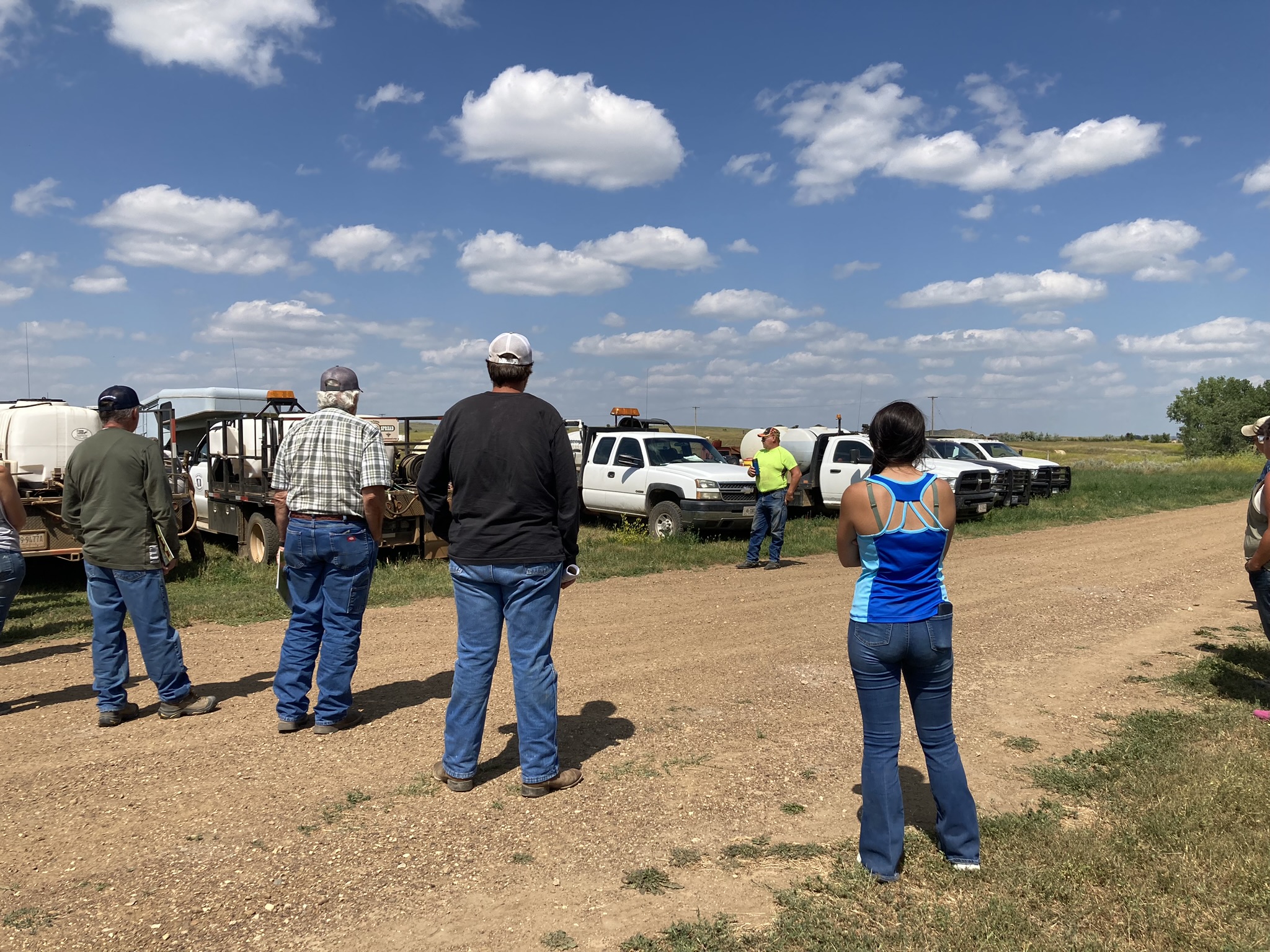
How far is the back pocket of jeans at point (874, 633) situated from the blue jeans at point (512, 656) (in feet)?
4.81

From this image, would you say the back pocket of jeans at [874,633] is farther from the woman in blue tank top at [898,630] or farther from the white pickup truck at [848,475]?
the white pickup truck at [848,475]

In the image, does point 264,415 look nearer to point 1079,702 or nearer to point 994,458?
point 1079,702

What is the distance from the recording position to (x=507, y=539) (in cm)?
420

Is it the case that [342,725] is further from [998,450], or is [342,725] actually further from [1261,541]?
[998,450]

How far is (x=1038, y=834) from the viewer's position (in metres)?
3.90

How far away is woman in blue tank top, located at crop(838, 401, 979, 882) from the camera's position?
3.40 meters

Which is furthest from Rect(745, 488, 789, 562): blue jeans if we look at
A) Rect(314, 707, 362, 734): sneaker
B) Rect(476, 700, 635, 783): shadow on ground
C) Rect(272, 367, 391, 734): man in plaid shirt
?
Rect(272, 367, 391, 734): man in plaid shirt

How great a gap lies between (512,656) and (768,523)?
8.56 m

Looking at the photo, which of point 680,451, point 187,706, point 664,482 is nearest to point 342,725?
point 187,706

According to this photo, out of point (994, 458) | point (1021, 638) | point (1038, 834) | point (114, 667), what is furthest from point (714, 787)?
point (994, 458)

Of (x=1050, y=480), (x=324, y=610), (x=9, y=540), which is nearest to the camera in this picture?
(x=324, y=610)

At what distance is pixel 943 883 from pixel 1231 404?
97786 millimetres

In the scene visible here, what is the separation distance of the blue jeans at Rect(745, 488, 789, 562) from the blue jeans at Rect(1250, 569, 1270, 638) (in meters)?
6.88

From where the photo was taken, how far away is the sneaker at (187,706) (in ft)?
18.1
